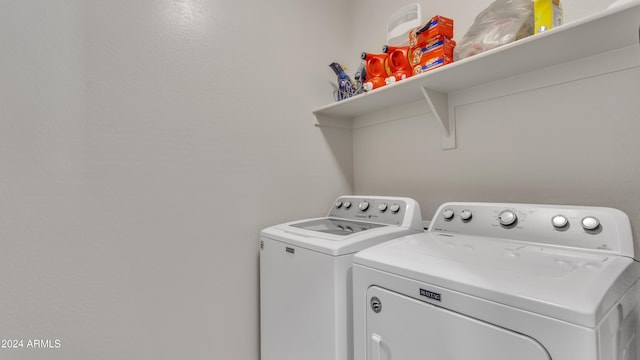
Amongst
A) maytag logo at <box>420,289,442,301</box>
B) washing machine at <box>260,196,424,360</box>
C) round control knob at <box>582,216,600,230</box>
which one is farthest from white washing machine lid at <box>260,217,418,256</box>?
round control knob at <box>582,216,600,230</box>

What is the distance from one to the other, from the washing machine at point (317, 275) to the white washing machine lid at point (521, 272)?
0.15m

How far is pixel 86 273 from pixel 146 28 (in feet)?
3.46

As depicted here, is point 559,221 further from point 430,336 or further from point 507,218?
point 430,336

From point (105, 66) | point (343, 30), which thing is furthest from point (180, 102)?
point (343, 30)

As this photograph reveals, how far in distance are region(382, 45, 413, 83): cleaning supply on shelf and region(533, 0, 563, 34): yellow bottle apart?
53 cm

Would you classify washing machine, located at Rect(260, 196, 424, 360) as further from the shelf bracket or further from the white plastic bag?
the white plastic bag

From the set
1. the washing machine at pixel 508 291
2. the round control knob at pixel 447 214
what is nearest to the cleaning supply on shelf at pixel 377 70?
the round control knob at pixel 447 214

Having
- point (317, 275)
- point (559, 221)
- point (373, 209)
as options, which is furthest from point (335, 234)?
point (559, 221)

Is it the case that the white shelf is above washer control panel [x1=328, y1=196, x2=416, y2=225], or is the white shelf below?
above

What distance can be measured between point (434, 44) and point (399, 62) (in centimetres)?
24

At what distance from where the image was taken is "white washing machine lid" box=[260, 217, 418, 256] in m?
1.04

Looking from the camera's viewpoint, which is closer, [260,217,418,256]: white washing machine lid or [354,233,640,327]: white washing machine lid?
[354,233,640,327]: white washing machine lid

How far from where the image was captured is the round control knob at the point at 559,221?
91 cm

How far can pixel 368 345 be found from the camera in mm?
869
